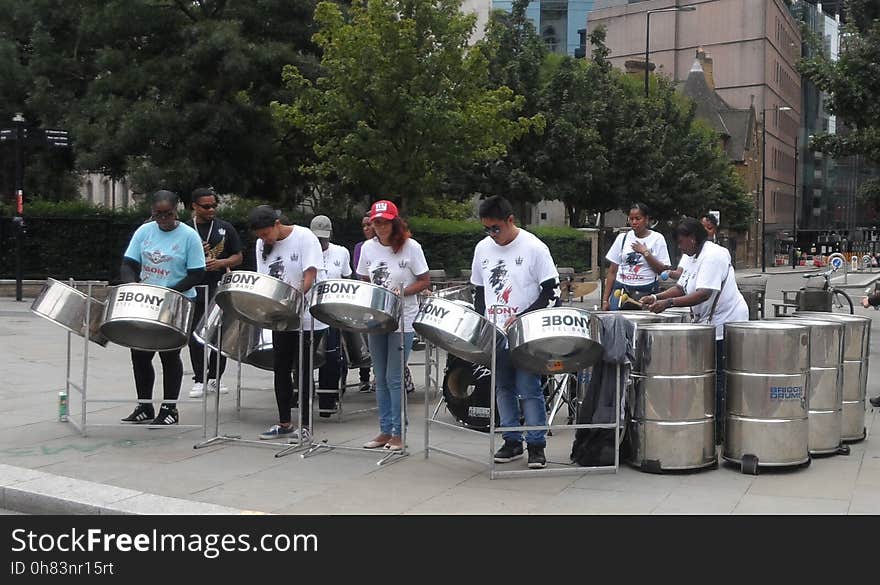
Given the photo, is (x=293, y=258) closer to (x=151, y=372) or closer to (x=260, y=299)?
(x=260, y=299)

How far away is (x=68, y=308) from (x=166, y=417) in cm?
119

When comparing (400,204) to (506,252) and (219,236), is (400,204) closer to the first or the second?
(219,236)

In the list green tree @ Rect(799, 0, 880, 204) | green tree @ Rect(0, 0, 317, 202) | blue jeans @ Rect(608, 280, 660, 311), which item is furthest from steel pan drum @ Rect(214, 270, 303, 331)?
green tree @ Rect(0, 0, 317, 202)

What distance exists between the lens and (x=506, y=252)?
6379 millimetres

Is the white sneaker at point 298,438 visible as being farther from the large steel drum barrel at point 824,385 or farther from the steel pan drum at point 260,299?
the large steel drum barrel at point 824,385

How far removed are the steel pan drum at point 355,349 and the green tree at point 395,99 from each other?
1191 centimetres

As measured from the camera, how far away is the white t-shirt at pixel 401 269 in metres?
6.78

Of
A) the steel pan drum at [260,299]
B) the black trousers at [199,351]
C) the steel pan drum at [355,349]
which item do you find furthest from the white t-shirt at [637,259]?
the black trousers at [199,351]

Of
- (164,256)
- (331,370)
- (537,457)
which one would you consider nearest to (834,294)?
(331,370)

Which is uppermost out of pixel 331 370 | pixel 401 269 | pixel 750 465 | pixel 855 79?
pixel 855 79

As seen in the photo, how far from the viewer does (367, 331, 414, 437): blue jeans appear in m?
6.73

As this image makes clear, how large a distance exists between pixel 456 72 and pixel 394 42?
Result: 1.66 m

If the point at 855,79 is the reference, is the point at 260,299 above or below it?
below

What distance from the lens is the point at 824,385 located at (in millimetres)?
6809
